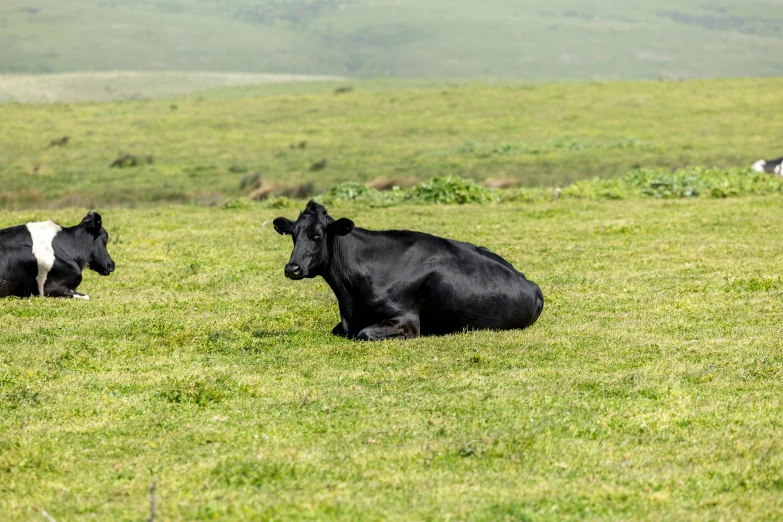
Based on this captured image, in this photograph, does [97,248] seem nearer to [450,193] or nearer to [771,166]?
[450,193]

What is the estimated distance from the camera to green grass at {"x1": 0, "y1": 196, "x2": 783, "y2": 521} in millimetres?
7895

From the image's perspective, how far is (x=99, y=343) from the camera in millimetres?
13109

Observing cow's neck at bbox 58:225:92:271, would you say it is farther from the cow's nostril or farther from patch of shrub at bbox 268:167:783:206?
patch of shrub at bbox 268:167:783:206

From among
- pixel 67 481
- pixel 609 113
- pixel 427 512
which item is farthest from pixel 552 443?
pixel 609 113

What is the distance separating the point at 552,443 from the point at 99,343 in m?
6.56

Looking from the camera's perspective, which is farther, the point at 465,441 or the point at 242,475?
the point at 465,441

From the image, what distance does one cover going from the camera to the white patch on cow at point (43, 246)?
17.2 metres

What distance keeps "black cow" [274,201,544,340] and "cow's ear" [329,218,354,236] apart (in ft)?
0.04

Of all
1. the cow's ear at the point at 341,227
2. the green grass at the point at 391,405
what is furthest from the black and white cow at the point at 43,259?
the cow's ear at the point at 341,227

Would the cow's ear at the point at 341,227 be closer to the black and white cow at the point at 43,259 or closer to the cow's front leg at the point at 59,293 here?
the black and white cow at the point at 43,259

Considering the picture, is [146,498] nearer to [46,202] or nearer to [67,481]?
[67,481]

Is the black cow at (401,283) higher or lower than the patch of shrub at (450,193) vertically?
higher

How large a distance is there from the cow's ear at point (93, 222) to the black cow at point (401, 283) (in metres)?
5.55

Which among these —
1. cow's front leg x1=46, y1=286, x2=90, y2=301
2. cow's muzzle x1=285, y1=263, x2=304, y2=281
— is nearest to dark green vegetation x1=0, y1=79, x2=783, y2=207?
cow's front leg x1=46, y1=286, x2=90, y2=301
